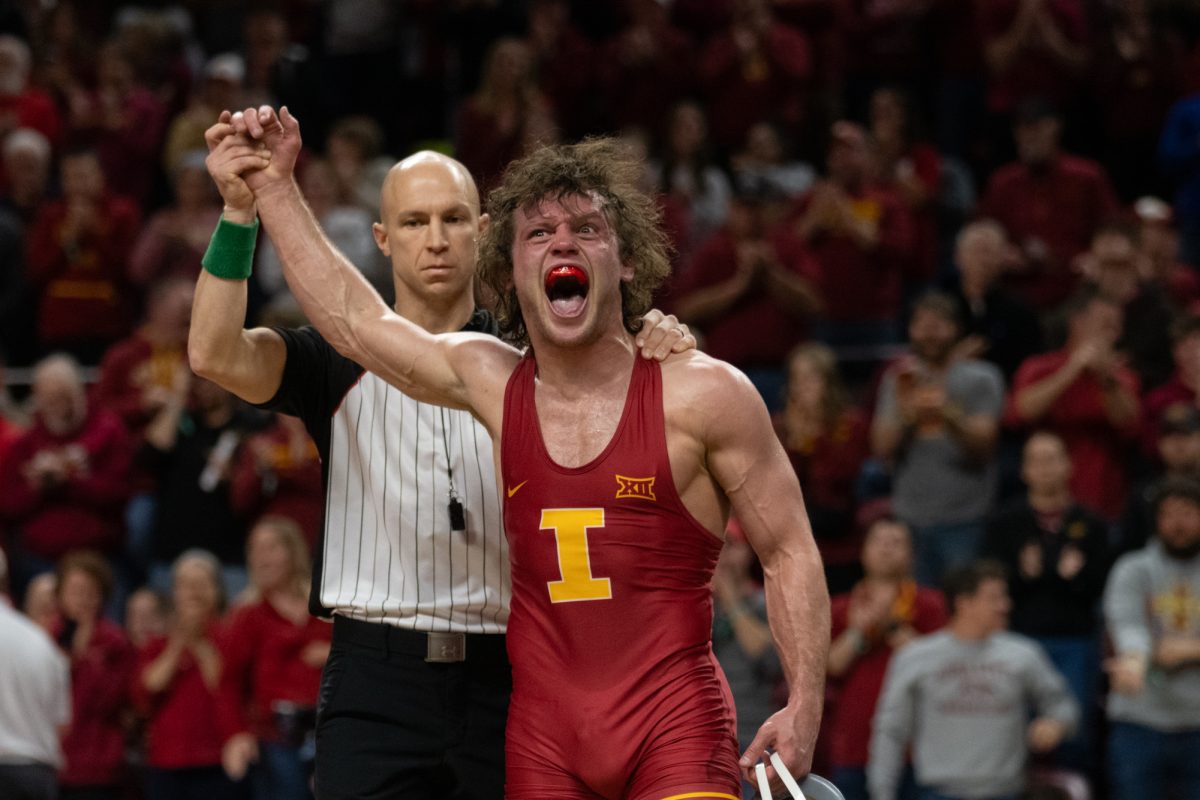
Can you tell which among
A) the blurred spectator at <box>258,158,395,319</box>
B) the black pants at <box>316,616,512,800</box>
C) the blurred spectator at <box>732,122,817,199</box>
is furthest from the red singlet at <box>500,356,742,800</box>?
the blurred spectator at <box>732,122,817,199</box>

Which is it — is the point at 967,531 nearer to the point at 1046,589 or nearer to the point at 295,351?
the point at 1046,589

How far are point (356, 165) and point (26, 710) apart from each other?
15.6ft

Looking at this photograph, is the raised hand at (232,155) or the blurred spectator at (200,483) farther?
the blurred spectator at (200,483)

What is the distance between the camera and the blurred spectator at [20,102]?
13.6 m

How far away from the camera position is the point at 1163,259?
11531mm

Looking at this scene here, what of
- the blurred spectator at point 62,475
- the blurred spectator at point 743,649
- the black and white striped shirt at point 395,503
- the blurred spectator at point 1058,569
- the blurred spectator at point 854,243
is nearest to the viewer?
the black and white striped shirt at point 395,503

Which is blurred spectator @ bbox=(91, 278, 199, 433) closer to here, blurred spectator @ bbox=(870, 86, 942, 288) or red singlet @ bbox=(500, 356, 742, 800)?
blurred spectator @ bbox=(870, 86, 942, 288)

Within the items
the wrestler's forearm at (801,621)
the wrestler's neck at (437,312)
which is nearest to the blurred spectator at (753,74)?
the wrestler's neck at (437,312)

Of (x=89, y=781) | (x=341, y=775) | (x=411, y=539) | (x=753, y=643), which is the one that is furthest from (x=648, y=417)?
(x=89, y=781)

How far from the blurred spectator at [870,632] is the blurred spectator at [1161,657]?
0.95m

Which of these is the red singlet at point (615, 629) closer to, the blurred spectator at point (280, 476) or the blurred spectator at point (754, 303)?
the blurred spectator at point (280, 476)

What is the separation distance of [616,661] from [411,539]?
86cm

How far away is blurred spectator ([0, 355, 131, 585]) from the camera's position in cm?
1111

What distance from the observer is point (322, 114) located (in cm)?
1437
